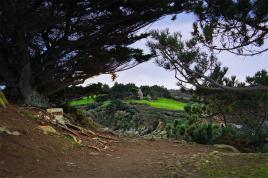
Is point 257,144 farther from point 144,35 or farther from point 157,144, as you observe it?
point 144,35

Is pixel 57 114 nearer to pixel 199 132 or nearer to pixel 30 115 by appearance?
pixel 30 115

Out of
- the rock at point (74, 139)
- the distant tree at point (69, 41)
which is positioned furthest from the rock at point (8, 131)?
the distant tree at point (69, 41)

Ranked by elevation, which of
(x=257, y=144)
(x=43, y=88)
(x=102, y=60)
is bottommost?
(x=257, y=144)

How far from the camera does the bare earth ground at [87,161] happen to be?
6355mm

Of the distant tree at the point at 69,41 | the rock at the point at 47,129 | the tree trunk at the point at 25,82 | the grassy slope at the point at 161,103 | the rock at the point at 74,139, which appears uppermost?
the distant tree at the point at 69,41

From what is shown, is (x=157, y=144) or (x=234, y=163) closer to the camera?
(x=234, y=163)

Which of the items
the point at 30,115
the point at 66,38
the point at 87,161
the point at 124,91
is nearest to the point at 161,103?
the point at 124,91

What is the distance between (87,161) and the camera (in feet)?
24.0

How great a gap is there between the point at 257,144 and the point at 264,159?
5687 millimetres

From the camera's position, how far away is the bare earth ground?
6355mm

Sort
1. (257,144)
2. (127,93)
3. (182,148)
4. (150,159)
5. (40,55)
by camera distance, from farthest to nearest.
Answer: (127,93), (257,144), (40,55), (182,148), (150,159)

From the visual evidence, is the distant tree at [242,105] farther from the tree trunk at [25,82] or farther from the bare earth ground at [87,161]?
the tree trunk at [25,82]

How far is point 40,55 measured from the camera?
11891 mm

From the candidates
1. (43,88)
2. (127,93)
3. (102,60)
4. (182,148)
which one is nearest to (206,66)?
(182,148)
